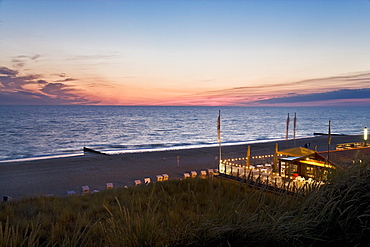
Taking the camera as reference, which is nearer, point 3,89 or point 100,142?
point 100,142

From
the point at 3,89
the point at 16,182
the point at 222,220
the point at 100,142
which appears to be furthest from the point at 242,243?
the point at 3,89

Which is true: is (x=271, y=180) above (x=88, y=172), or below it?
above

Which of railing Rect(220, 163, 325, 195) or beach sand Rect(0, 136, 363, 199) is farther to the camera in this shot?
beach sand Rect(0, 136, 363, 199)

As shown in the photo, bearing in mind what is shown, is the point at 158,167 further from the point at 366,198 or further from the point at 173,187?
the point at 366,198

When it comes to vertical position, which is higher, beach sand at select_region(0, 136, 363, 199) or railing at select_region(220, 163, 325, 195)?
railing at select_region(220, 163, 325, 195)

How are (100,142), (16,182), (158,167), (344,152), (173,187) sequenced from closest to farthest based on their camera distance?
(173,187), (344,152), (16,182), (158,167), (100,142)

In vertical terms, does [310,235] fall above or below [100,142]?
above

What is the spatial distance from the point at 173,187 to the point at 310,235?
464cm

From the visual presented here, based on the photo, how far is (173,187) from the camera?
22.1ft

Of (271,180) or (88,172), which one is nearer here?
(271,180)

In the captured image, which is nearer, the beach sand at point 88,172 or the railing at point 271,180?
the railing at point 271,180

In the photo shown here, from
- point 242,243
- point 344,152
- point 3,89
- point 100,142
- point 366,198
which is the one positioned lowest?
point 100,142

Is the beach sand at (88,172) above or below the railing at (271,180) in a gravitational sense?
below

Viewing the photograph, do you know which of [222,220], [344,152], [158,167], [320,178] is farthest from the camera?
[158,167]
